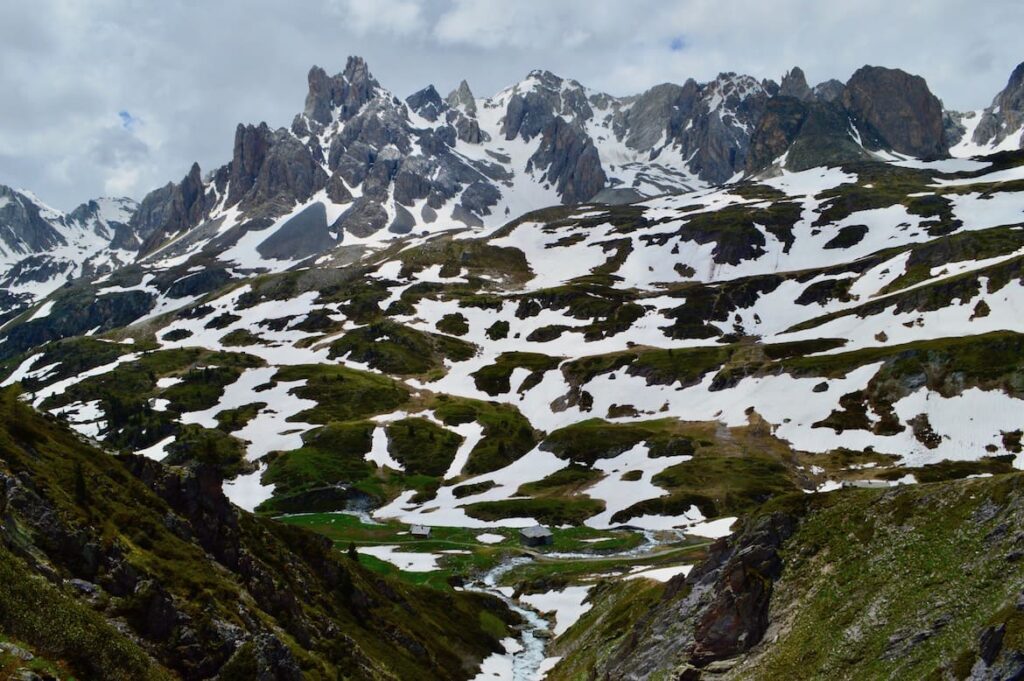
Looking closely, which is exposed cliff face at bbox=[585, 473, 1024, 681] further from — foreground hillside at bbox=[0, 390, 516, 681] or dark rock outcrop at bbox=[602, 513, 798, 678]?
foreground hillside at bbox=[0, 390, 516, 681]

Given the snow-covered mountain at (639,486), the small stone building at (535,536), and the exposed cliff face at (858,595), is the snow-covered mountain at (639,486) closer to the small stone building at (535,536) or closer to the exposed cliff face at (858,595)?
the exposed cliff face at (858,595)

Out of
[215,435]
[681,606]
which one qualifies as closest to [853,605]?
[681,606]

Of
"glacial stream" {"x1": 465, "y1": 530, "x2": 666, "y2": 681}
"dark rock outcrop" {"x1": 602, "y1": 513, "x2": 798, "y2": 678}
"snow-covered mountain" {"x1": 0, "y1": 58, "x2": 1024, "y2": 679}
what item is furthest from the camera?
"glacial stream" {"x1": 465, "y1": 530, "x2": 666, "y2": 681}

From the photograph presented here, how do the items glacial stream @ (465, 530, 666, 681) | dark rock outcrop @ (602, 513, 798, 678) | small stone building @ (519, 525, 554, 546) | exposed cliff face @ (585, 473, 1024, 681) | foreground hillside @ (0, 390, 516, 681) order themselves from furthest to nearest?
1. small stone building @ (519, 525, 554, 546)
2. glacial stream @ (465, 530, 666, 681)
3. dark rock outcrop @ (602, 513, 798, 678)
4. exposed cliff face @ (585, 473, 1024, 681)
5. foreground hillside @ (0, 390, 516, 681)

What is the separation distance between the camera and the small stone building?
104m

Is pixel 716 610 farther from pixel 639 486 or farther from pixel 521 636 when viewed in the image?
pixel 639 486

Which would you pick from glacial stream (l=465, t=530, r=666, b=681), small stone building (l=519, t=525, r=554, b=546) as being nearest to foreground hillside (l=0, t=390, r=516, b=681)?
glacial stream (l=465, t=530, r=666, b=681)

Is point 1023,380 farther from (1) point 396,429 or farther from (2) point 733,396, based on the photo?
(1) point 396,429

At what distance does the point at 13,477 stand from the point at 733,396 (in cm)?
14577

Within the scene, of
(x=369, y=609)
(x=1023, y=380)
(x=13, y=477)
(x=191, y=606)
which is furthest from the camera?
(x=1023, y=380)

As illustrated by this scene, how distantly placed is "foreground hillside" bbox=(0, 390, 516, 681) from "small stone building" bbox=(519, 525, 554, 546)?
57076 millimetres

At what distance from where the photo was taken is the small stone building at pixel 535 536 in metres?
104

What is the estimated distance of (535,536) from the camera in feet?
342

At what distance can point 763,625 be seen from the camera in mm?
33938
